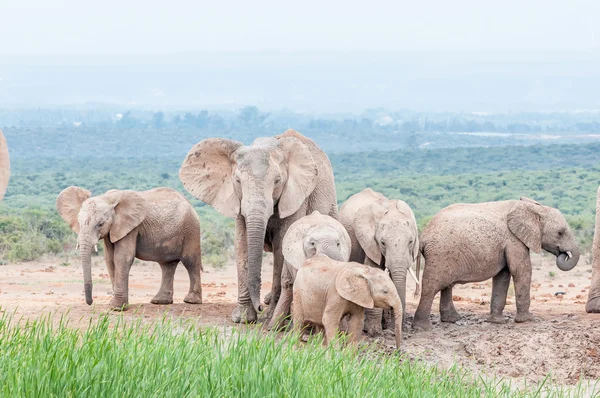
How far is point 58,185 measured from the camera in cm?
5666

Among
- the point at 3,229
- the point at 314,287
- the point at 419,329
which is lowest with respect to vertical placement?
the point at 3,229

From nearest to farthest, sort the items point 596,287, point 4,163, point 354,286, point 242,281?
point 4,163 → point 354,286 → point 242,281 → point 596,287

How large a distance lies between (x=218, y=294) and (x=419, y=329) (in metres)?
4.59

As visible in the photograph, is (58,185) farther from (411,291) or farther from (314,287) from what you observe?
(314,287)

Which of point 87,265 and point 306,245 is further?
point 87,265

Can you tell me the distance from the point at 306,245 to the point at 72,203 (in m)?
3.40

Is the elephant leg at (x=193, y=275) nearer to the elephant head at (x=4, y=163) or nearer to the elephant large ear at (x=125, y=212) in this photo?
the elephant large ear at (x=125, y=212)

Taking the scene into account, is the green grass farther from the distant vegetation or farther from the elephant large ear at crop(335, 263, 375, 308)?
the distant vegetation

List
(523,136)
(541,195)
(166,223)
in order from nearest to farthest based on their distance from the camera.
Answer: (166,223)
(541,195)
(523,136)

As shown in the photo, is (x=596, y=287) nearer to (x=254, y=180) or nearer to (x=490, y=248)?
(x=490, y=248)

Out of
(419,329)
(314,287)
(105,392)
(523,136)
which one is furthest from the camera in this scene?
(523,136)

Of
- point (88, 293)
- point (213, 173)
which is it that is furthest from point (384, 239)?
point (88, 293)

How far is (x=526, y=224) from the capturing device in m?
11.2

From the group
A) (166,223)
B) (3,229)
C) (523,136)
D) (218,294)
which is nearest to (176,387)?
(166,223)
